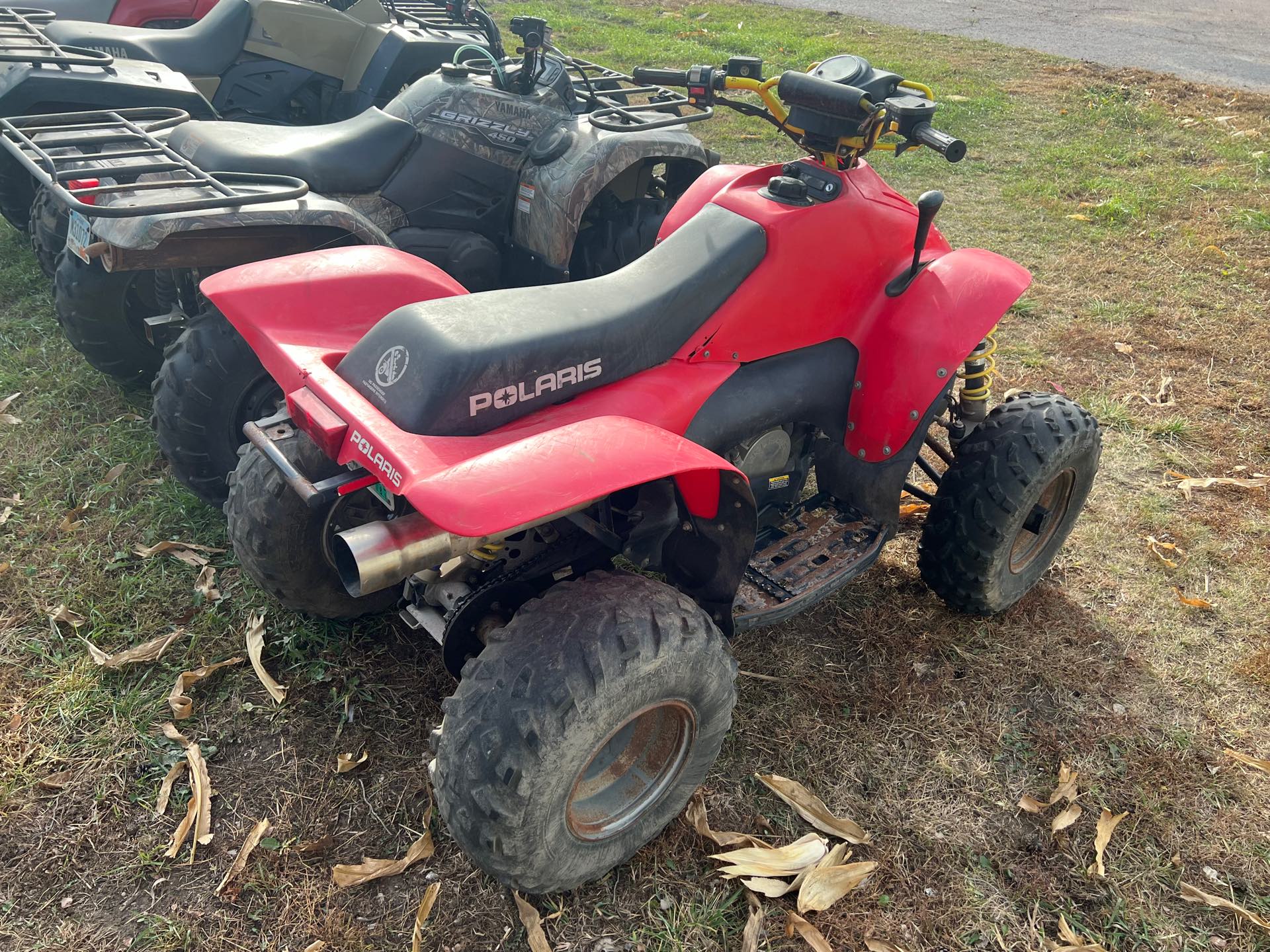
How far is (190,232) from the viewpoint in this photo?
10.6ft

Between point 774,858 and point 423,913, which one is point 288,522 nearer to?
point 423,913

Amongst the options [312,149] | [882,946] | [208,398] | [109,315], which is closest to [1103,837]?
[882,946]

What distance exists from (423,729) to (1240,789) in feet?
8.36

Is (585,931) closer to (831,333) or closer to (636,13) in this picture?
(831,333)

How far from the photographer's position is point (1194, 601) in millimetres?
3611

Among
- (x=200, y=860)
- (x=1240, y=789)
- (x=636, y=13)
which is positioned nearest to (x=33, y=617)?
(x=200, y=860)

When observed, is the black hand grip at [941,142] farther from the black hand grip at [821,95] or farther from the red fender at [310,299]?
the red fender at [310,299]

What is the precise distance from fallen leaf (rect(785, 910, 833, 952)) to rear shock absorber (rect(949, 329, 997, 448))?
1.69 meters

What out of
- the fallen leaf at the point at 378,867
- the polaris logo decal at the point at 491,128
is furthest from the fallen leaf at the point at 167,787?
the polaris logo decal at the point at 491,128

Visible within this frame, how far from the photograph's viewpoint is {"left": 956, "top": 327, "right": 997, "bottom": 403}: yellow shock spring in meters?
3.17

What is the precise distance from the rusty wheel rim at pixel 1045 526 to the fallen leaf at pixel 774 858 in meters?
1.37

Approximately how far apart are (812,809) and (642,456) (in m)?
1.32

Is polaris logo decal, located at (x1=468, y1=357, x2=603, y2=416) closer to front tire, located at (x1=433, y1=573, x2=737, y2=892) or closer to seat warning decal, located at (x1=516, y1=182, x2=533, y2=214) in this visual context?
front tire, located at (x1=433, y1=573, x2=737, y2=892)

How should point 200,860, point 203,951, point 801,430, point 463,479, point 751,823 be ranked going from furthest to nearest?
point 801,430 < point 751,823 < point 200,860 < point 203,951 < point 463,479
